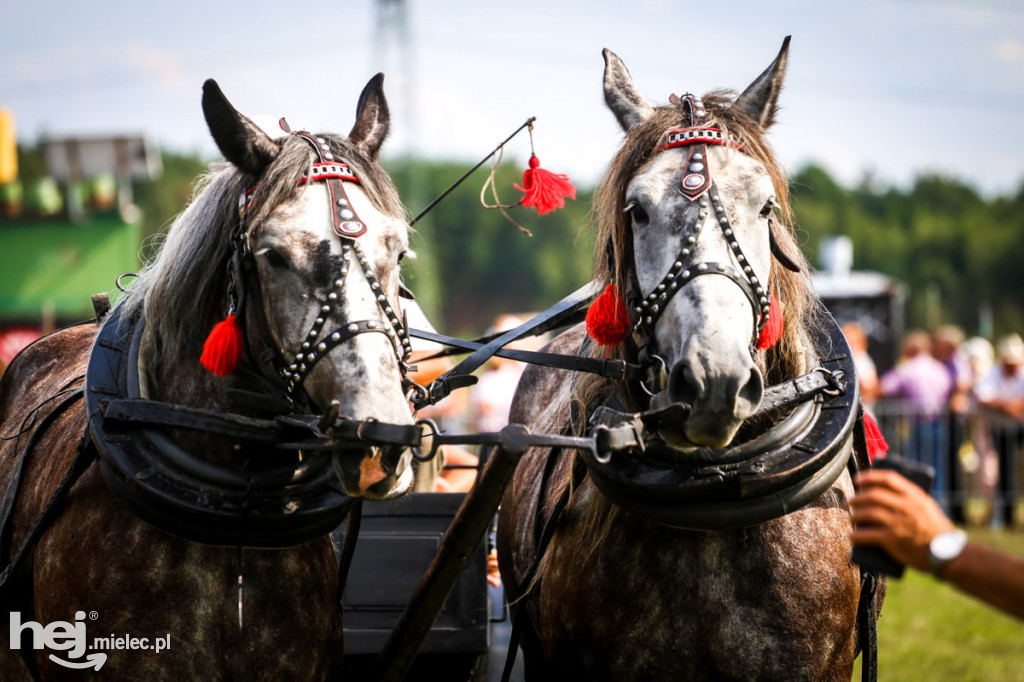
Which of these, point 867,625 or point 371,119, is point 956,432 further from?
point 371,119

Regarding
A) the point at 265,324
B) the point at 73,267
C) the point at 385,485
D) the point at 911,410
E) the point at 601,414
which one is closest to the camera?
the point at 385,485

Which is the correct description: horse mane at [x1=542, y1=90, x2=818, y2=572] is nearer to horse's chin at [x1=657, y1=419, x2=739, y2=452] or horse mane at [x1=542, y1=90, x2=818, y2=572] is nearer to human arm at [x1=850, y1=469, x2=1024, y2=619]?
horse's chin at [x1=657, y1=419, x2=739, y2=452]

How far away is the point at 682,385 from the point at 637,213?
535mm

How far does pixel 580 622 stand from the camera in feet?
9.55

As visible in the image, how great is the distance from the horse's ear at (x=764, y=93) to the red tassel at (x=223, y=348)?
1589 millimetres

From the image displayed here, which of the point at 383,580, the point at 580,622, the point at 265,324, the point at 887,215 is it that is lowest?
the point at 887,215

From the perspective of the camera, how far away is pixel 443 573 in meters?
2.80

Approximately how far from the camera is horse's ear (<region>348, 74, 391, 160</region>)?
2963 millimetres

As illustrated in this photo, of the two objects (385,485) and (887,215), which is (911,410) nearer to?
(385,485)

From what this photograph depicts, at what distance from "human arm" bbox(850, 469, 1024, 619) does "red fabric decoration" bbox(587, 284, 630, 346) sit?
1006 millimetres

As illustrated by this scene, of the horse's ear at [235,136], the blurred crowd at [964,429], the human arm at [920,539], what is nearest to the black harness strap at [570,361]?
the horse's ear at [235,136]

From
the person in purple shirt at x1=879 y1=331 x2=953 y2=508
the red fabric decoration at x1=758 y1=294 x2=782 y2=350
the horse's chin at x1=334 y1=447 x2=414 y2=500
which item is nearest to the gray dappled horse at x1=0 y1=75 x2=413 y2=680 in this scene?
the horse's chin at x1=334 y1=447 x2=414 y2=500

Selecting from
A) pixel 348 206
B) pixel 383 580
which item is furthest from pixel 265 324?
pixel 383 580

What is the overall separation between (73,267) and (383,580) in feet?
81.0
